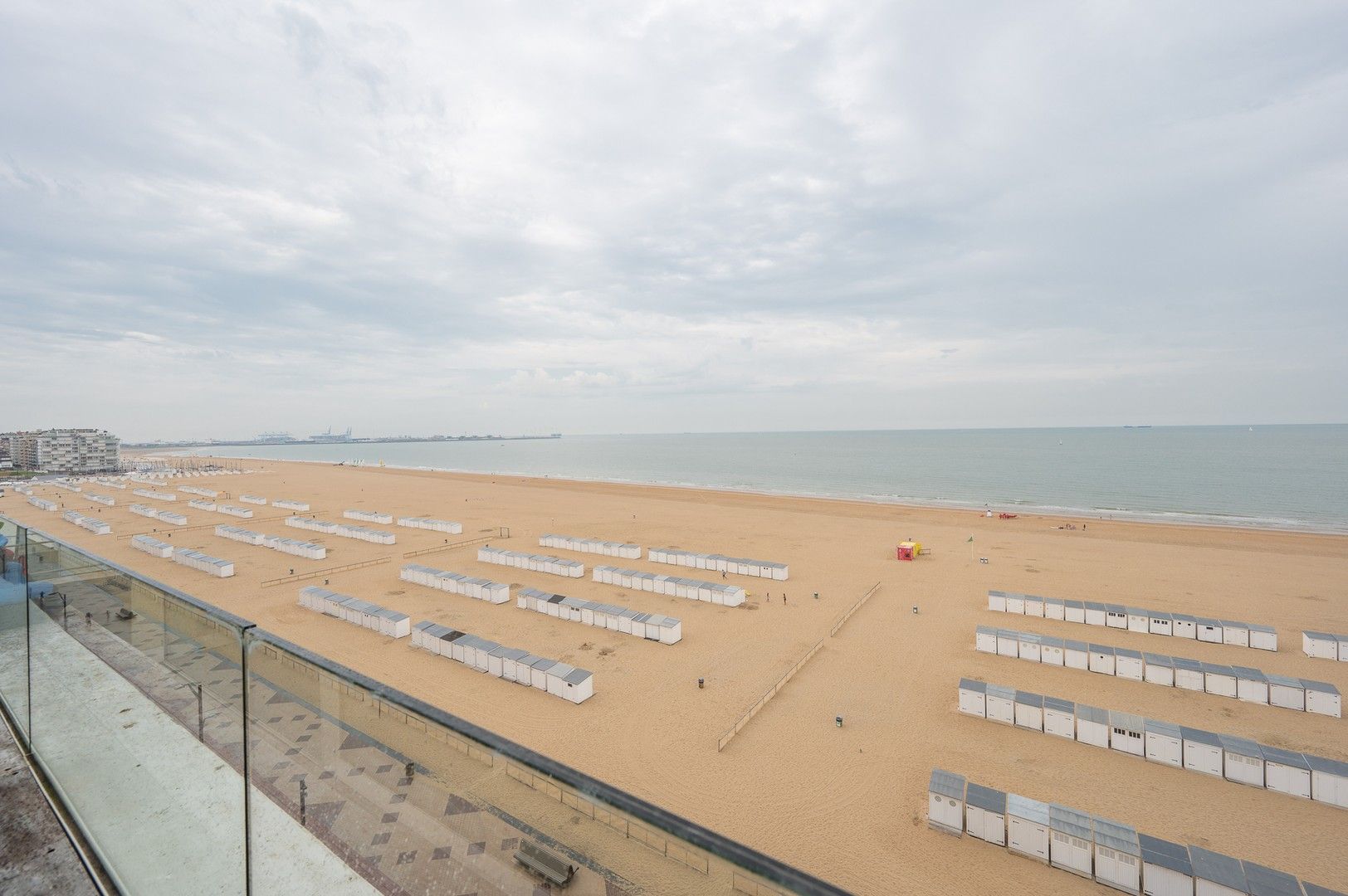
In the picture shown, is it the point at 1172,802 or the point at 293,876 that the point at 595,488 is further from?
the point at 293,876

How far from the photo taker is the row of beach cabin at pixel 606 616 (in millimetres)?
31828

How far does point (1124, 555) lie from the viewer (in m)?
52.1

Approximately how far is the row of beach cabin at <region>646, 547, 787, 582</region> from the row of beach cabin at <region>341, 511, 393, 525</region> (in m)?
34.9

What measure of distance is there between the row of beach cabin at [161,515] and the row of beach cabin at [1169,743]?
77.0 metres

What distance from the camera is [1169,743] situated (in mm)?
20875

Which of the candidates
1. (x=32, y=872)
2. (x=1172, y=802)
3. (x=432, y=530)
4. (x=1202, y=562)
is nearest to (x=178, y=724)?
(x=32, y=872)

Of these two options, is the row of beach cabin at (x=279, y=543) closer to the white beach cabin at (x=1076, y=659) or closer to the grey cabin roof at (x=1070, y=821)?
the grey cabin roof at (x=1070, y=821)

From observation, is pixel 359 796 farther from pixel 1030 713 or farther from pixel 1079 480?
pixel 1079 480

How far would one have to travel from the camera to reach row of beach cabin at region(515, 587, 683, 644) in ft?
104

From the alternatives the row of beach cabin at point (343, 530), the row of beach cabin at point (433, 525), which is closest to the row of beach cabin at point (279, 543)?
the row of beach cabin at point (343, 530)

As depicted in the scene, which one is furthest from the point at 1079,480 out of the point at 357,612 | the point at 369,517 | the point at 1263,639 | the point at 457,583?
the point at 357,612

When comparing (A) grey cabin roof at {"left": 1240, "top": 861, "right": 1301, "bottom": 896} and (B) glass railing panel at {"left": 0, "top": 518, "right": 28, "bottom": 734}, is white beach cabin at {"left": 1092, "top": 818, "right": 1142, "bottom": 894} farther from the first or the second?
(B) glass railing panel at {"left": 0, "top": 518, "right": 28, "bottom": 734}

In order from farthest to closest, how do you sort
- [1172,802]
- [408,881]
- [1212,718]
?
1. [1212,718]
2. [1172,802]
3. [408,881]

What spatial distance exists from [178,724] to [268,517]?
78643 mm
